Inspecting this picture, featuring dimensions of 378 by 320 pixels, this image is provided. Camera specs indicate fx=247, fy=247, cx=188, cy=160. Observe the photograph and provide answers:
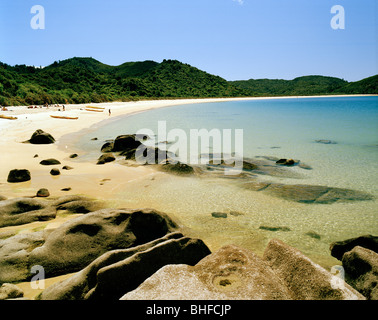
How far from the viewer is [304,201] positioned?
7484mm

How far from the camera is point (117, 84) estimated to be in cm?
8494

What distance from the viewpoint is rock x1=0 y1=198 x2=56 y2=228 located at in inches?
208

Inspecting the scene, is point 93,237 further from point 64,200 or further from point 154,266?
point 64,200

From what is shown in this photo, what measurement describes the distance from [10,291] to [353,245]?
219 inches

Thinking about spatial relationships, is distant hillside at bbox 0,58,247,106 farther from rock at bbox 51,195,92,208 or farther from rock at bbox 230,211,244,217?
rock at bbox 230,211,244,217

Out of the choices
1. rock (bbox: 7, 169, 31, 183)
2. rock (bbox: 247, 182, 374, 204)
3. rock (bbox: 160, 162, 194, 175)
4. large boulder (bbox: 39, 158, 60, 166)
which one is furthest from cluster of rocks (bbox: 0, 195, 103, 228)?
rock (bbox: 247, 182, 374, 204)

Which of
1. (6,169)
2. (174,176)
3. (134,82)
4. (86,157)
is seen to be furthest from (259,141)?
(134,82)

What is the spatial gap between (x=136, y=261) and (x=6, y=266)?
214 centimetres

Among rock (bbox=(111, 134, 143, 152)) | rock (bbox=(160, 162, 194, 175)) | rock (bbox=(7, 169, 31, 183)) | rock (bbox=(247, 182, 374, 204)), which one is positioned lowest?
rock (bbox=(247, 182, 374, 204))

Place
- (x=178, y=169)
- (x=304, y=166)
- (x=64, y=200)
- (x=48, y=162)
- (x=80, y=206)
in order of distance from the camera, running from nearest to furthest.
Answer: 1. (x=80, y=206)
2. (x=64, y=200)
3. (x=178, y=169)
4. (x=48, y=162)
5. (x=304, y=166)

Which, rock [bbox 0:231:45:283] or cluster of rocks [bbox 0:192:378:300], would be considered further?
rock [bbox 0:231:45:283]

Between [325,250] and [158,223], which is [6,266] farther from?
[325,250]

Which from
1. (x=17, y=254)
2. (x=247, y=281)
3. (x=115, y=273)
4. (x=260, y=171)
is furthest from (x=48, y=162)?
(x=247, y=281)

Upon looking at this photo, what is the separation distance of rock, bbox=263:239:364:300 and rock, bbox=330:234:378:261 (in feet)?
6.41
